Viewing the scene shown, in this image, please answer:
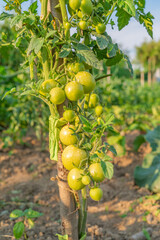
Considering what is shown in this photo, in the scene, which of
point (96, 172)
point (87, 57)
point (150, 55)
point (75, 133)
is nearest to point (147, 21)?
point (87, 57)

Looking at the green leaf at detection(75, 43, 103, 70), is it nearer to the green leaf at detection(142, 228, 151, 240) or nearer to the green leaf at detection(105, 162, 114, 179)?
the green leaf at detection(105, 162, 114, 179)

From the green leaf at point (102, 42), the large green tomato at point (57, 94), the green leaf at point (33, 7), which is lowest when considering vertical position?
the large green tomato at point (57, 94)

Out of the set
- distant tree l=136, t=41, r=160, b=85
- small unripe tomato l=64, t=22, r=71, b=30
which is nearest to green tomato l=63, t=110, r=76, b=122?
small unripe tomato l=64, t=22, r=71, b=30

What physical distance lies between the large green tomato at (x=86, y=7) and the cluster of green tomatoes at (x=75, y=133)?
0.65 ft

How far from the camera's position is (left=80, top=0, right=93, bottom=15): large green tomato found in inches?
33.1

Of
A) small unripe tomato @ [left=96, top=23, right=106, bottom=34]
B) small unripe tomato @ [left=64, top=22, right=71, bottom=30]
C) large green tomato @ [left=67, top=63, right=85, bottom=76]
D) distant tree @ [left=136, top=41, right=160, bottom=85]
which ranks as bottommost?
large green tomato @ [left=67, top=63, right=85, bottom=76]

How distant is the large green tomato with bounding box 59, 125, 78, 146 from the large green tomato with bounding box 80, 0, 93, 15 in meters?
0.46

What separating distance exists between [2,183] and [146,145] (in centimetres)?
199

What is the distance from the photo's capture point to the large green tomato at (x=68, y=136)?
940mm

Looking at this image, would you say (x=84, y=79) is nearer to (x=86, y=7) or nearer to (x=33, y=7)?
(x=86, y=7)

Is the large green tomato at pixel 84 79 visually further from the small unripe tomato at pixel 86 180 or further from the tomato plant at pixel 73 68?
the small unripe tomato at pixel 86 180

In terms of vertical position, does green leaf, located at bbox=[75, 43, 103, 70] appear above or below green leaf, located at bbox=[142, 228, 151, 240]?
above

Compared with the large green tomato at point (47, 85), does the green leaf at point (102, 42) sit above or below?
above

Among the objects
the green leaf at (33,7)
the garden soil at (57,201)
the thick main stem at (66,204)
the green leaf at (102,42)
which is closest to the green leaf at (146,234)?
Result: the garden soil at (57,201)
